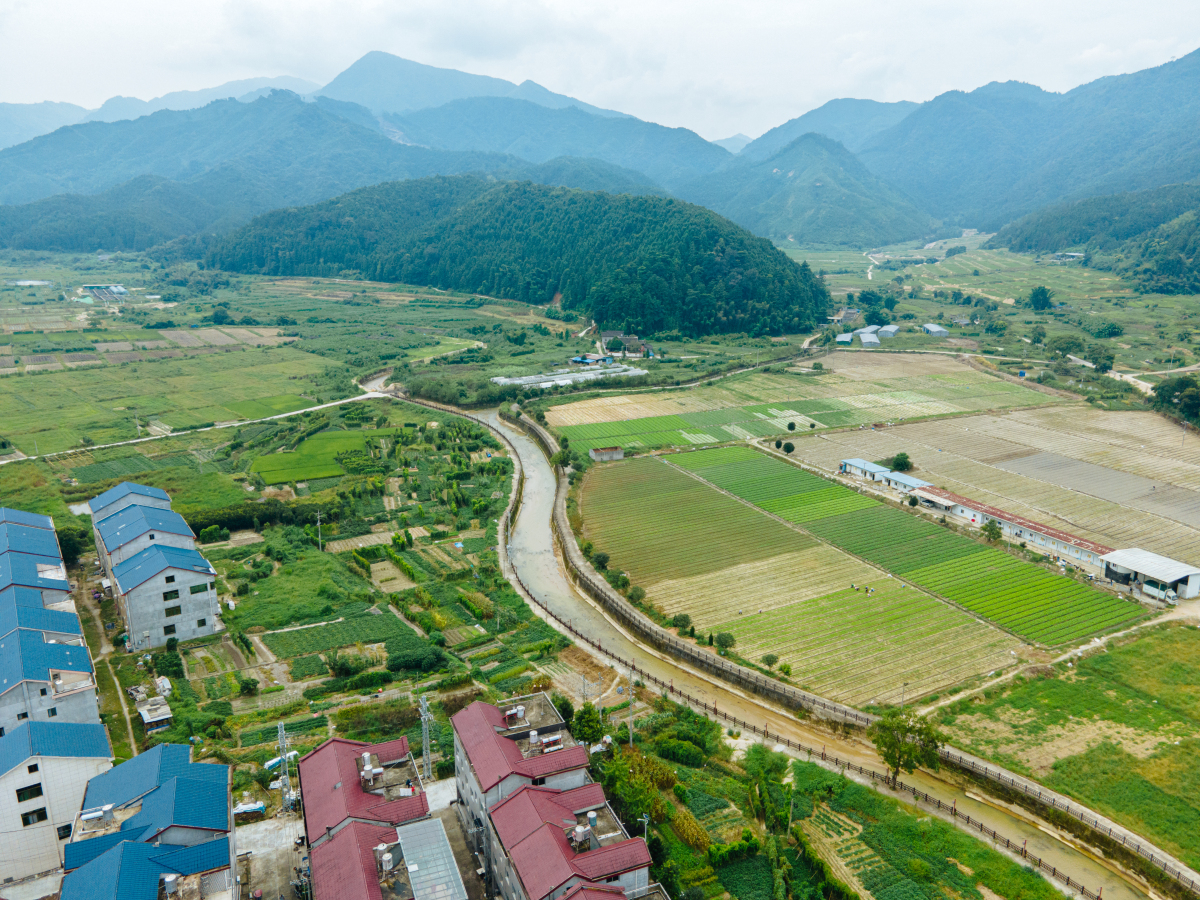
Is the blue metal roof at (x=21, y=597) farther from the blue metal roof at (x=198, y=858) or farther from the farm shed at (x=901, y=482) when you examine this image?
the farm shed at (x=901, y=482)

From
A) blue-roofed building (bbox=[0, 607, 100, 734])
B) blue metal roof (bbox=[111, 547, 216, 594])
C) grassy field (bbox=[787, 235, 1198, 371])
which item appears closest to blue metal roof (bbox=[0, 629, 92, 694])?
blue-roofed building (bbox=[0, 607, 100, 734])

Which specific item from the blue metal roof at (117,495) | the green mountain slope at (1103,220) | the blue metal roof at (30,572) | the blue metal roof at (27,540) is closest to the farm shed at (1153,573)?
the blue metal roof at (30,572)

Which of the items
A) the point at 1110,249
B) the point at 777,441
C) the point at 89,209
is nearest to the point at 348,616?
the point at 777,441

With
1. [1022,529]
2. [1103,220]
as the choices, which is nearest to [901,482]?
[1022,529]

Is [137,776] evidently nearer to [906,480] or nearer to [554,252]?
[906,480]

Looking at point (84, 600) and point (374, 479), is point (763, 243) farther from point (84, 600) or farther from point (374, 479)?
point (84, 600)

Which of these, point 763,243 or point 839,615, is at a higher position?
point 763,243
